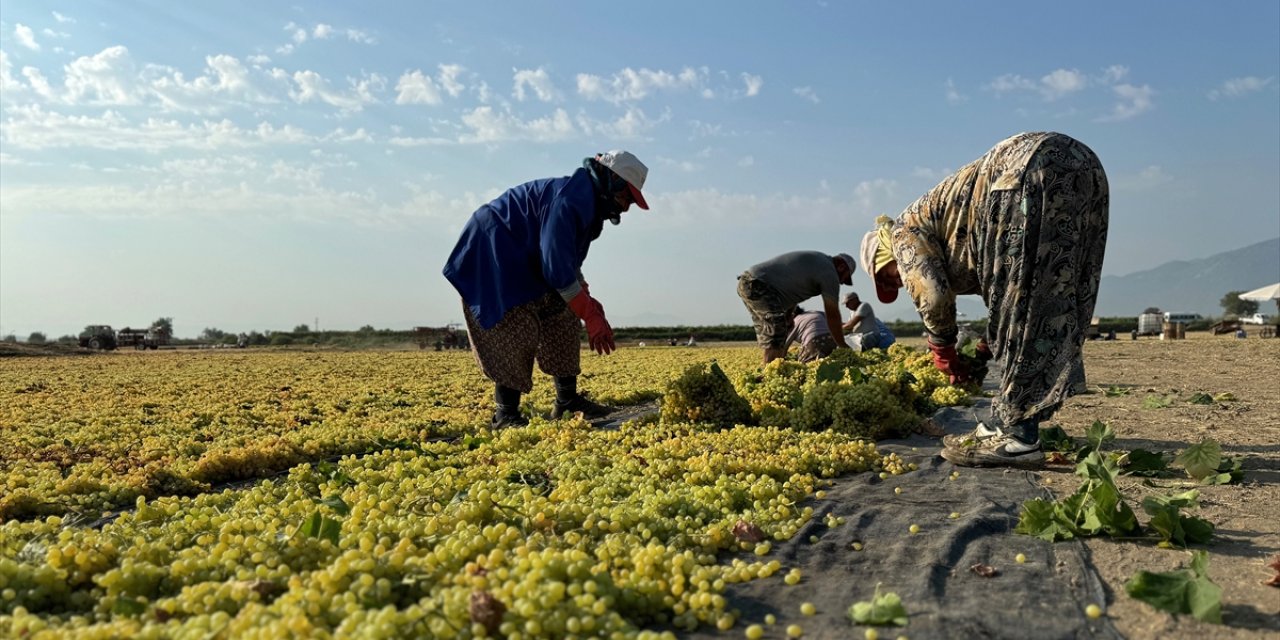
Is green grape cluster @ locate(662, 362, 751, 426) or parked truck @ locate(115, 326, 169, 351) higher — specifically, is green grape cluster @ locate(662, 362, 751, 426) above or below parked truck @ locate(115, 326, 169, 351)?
below

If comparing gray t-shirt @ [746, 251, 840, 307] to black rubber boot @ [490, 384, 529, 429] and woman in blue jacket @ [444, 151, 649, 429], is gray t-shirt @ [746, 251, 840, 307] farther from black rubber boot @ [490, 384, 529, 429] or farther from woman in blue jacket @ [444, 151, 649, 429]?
black rubber boot @ [490, 384, 529, 429]

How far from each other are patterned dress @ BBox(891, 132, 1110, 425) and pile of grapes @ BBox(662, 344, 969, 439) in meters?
1.16

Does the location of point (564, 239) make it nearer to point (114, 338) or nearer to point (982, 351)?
point (982, 351)

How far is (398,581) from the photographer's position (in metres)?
2.35

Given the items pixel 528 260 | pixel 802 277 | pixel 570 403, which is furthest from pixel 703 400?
pixel 802 277

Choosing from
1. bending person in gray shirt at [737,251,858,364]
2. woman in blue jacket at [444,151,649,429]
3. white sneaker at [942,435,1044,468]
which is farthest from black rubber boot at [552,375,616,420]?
white sneaker at [942,435,1044,468]

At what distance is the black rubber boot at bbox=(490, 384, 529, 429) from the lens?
6.59 metres

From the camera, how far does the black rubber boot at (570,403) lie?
7.09 metres

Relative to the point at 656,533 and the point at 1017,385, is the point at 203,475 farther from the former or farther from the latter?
the point at 1017,385

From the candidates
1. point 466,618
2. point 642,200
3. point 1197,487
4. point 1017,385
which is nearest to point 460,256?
point 642,200

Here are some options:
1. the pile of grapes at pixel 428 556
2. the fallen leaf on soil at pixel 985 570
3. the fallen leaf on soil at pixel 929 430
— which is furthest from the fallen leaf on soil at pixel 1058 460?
the fallen leaf on soil at pixel 985 570

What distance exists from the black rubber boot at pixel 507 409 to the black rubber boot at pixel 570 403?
483 millimetres

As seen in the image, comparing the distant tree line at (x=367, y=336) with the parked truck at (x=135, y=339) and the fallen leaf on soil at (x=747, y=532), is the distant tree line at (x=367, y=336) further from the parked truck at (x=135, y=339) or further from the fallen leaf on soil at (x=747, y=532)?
the fallen leaf on soil at (x=747, y=532)

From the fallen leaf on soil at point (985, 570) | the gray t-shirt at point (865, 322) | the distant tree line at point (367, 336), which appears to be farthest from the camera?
the distant tree line at point (367, 336)
